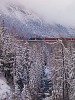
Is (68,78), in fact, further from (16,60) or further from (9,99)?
(16,60)

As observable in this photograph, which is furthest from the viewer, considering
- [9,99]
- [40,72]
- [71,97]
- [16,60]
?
[40,72]

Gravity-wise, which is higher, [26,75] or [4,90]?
[26,75]

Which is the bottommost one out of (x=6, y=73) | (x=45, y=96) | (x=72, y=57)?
(x=45, y=96)

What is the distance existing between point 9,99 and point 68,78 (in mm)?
10760

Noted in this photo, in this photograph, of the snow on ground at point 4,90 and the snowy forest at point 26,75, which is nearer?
the snowy forest at point 26,75

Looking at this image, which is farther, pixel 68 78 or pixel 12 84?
pixel 12 84

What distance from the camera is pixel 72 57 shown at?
4459 cm

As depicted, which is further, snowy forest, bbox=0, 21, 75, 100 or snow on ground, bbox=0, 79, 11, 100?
snow on ground, bbox=0, 79, 11, 100

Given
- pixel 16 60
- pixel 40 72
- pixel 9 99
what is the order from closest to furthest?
pixel 9 99, pixel 16 60, pixel 40 72

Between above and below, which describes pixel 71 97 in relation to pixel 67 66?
below

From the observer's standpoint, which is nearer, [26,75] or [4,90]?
[4,90]

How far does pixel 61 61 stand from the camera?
4334cm

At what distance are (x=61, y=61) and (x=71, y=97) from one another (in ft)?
18.3

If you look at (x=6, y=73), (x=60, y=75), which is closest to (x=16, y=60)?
(x=6, y=73)
